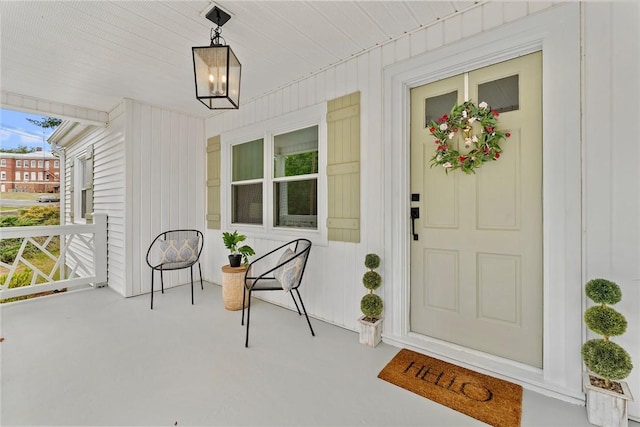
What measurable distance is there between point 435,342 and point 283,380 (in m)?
1.24

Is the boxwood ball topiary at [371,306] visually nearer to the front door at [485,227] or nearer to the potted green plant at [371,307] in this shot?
the potted green plant at [371,307]

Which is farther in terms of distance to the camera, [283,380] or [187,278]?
[187,278]

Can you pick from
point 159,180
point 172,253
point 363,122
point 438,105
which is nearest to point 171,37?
point 363,122

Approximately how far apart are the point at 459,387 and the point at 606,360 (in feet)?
2.57

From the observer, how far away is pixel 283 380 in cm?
189

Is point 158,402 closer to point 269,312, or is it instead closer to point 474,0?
point 269,312

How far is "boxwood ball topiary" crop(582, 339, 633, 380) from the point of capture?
4.61ft

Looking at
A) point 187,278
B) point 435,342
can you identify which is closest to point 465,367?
point 435,342

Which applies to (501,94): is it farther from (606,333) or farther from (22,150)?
(22,150)

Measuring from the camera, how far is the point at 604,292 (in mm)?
1461

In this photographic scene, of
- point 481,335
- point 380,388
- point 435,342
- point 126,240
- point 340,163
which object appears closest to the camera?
point 380,388

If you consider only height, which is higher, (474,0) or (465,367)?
(474,0)

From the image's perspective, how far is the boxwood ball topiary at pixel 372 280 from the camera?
7.74 ft

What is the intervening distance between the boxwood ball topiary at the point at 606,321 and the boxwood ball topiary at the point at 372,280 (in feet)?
4.25
